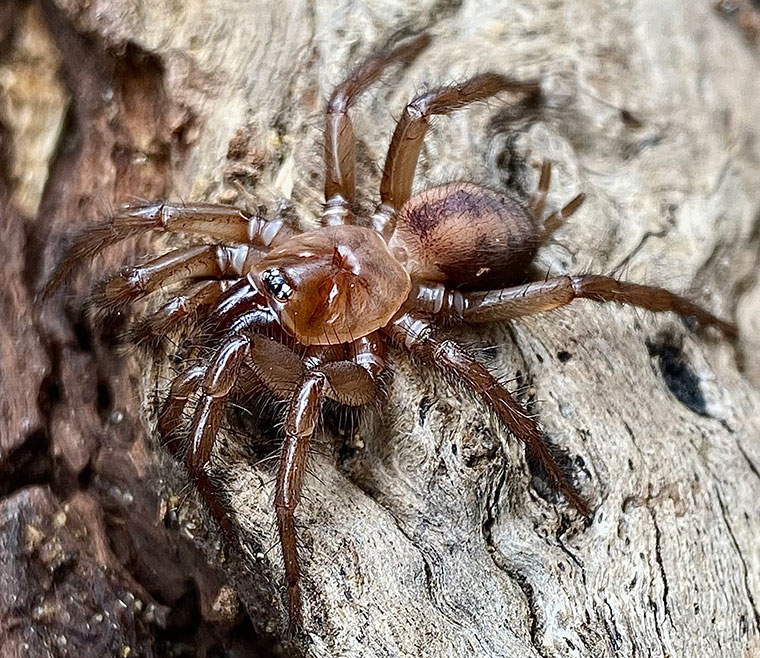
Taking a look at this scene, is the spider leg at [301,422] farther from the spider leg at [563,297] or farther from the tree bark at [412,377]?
the spider leg at [563,297]

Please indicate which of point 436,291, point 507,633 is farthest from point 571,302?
point 507,633

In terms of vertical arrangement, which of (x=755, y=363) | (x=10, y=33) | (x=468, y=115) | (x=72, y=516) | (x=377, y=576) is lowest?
(x=755, y=363)

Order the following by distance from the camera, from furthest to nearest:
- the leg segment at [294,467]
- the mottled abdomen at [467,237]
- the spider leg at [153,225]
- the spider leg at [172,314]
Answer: the mottled abdomen at [467,237] < the spider leg at [153,225] < the spider leg at [172,314] < the leg segment at [294,467]

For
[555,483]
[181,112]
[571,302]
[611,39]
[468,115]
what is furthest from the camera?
[611,39]

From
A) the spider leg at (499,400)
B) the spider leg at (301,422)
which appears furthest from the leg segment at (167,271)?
the spider leg at (499,400)

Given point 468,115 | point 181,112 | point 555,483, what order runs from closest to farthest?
point 555,483
point 181,112
point 468,115

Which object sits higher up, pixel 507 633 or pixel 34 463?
pixel 34 463

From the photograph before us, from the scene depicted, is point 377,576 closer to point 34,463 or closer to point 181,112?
point 34,463
